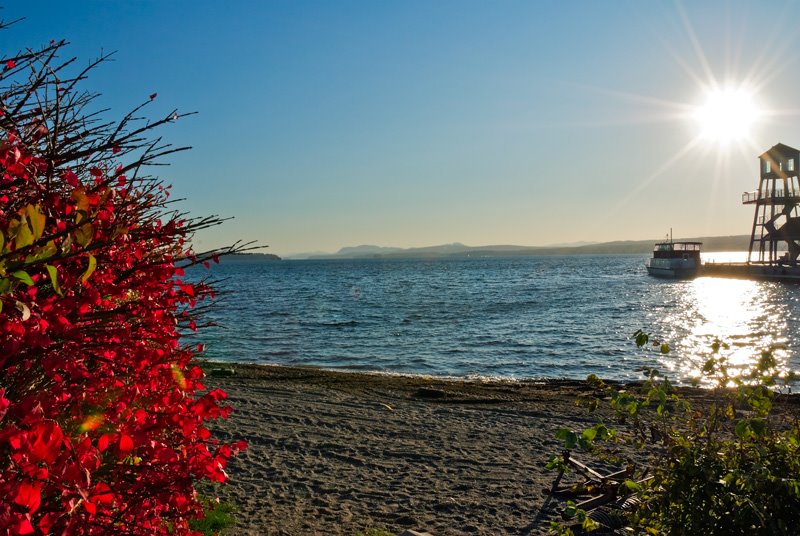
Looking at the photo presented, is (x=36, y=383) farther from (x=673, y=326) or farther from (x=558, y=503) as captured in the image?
(x=673, y=326)

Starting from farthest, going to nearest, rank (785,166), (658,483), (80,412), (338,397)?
1. (785,166)
2. (338,397)
3. (658,483)
4. (80,412)

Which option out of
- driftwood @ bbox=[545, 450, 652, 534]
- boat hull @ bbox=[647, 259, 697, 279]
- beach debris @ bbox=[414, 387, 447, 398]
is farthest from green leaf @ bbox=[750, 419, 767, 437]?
boat hull @ bbox=[647, 259, 697, 279]

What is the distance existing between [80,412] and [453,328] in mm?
34726

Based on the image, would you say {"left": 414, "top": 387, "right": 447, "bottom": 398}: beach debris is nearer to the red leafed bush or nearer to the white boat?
the red leafed bush

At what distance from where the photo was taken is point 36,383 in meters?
3.46

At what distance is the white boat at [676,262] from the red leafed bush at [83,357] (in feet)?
293

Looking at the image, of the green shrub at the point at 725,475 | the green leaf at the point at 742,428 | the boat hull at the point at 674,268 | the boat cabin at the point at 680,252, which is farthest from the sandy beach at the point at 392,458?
the boat cabin at the point at 680,252

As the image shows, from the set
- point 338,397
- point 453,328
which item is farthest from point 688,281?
point 338,397

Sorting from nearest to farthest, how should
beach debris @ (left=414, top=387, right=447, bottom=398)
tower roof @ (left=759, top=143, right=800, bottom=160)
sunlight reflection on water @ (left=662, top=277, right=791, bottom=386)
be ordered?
beach debris @ (left=414, top=387, right=447, bottom=398) < sunlight reflection on water @ (left=662, top=277, right=791, bottom=386) < tower roof @ (left=759, top=143, right=800, bottom=160)

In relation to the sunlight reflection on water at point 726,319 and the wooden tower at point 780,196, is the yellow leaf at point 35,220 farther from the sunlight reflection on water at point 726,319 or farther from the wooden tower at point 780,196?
the wooden tower at point 780,196

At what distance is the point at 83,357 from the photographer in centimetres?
358

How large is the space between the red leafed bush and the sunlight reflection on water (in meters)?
23.7

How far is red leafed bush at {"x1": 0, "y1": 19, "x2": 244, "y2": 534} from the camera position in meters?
2.29

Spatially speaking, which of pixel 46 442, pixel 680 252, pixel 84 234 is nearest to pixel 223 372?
pixel 46 442
